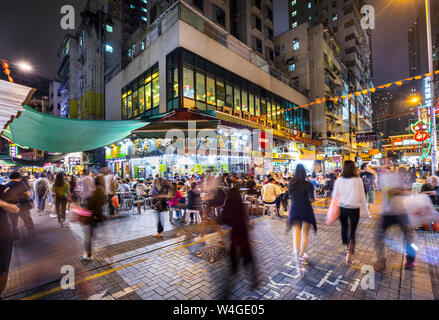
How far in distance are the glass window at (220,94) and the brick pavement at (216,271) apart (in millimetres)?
13287

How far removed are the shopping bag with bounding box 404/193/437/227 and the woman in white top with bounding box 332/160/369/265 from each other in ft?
2.54

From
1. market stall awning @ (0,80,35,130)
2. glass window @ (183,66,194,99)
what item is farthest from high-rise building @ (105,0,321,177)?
market stall awning @ (0,80,35,130)

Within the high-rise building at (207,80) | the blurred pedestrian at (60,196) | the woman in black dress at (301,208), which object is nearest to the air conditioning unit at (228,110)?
the high-rise building at (207,80)

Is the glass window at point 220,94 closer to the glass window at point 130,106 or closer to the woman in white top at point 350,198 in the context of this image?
the glass window at point 130,106

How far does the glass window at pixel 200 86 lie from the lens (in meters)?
16.1

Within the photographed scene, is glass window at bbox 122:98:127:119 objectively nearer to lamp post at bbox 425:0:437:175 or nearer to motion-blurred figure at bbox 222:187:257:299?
motion-blurred figure at bbox 222:187:257:299

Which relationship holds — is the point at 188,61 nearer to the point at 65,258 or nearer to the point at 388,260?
the point at 65,258

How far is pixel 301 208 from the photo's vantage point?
463 centimetres

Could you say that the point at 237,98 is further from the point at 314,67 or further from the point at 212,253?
the point at 314,67

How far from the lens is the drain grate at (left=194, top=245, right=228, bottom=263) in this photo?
5.06m

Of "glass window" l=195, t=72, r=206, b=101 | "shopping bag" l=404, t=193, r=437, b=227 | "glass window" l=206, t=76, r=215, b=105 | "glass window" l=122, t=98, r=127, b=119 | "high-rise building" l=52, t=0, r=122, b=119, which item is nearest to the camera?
"shopping bag" l=404, t=193, r=437, b=227

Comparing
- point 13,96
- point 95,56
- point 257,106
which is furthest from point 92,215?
point 95,56

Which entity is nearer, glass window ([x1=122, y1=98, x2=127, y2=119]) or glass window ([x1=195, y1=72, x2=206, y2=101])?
glass window ([x1=195, y1=72, x2=206, y2=101])
